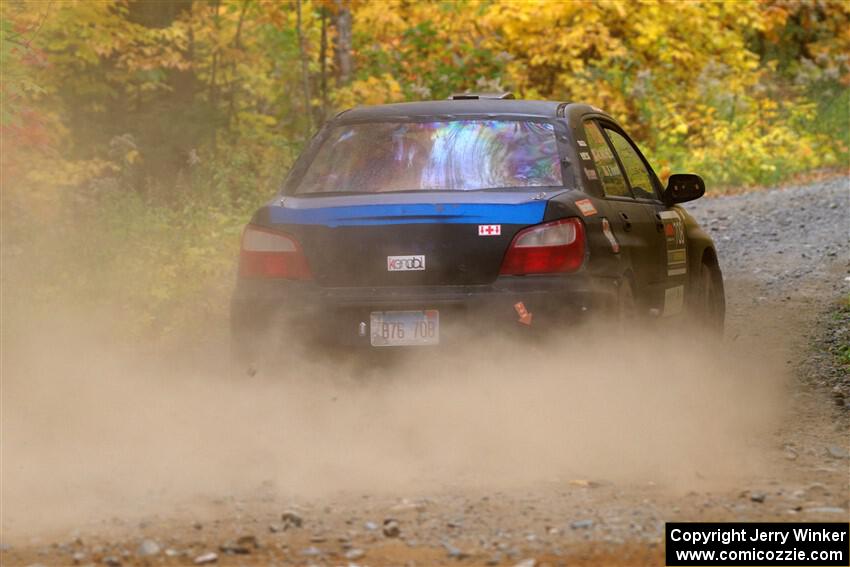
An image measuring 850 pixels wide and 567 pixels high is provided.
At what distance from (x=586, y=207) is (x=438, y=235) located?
0.75m

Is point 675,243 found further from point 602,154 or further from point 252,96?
point 252,96

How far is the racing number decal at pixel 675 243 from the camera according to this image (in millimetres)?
8734

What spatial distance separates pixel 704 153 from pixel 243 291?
1821 centimetres

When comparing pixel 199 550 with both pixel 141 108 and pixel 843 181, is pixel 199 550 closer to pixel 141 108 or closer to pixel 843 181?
pixel 141 108

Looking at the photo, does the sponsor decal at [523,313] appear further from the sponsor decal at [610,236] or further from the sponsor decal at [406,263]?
the sponsor decal at [610,236]

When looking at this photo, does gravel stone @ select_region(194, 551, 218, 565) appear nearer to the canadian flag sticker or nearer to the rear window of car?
the canadian flag sticker

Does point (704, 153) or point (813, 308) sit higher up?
point (704, 153)

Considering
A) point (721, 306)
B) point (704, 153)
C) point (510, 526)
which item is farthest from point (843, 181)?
point (510, 526)

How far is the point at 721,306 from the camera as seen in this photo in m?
10.2

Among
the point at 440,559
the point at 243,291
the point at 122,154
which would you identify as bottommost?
the point at 440,559

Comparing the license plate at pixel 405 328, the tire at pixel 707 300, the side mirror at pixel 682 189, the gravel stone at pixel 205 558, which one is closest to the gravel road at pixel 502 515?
the gravel stone at pixel 205 558

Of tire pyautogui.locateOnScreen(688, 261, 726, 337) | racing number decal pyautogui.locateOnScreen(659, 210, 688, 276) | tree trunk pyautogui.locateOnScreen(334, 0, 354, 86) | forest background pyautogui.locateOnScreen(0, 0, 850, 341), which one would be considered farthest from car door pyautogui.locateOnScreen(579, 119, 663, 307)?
tree trunk pyautogui.locateOnScreen(334, 0, 354, 86)

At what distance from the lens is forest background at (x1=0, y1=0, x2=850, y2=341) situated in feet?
42.0

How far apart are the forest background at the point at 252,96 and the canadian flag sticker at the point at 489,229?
5.25 m
